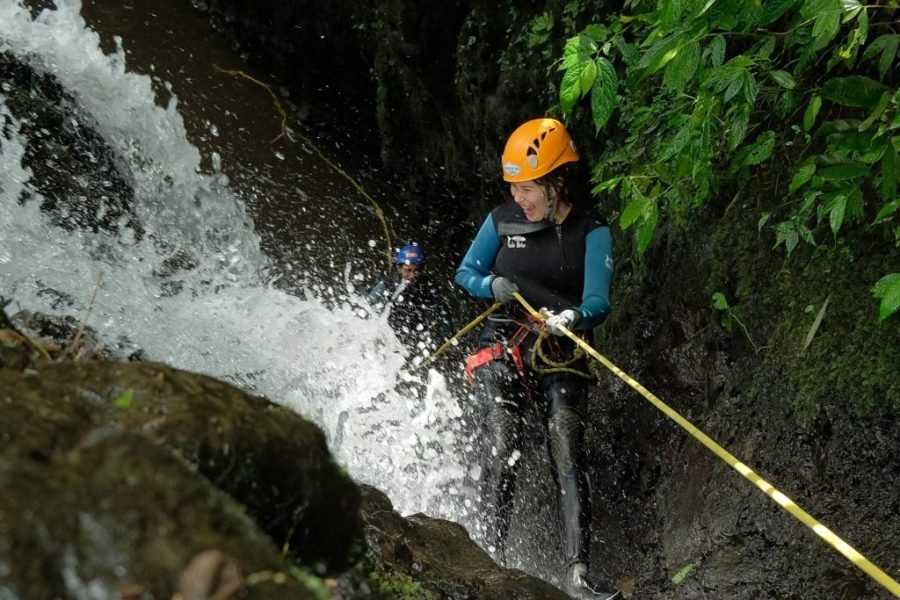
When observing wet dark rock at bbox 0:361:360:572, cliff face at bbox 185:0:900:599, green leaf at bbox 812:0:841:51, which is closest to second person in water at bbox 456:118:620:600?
cliff face at bbox 185:0:900:599

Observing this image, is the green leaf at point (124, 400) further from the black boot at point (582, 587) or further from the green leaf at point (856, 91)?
the black boot at point (582, 587)

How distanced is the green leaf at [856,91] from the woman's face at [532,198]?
1.83 m

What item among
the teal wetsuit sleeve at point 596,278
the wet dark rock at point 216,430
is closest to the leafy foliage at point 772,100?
the teal wetsuit sleeve at point 596,278

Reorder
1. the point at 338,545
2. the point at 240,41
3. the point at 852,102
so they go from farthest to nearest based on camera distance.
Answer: the point at 240,41
the point at 852,102
the point at 338,545

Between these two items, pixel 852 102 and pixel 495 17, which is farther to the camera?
pixel 495 17

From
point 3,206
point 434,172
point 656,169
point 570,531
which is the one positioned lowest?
point 570,531

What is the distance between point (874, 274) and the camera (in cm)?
339

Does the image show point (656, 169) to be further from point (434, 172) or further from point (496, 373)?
point (434, 172)

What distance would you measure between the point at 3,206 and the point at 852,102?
21.5 feet

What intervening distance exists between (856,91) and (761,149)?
26.3 inches

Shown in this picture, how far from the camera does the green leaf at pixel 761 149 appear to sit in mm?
3445

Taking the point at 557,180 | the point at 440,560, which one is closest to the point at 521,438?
the point at 440,560

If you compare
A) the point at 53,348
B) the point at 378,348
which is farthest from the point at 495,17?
the point at 53,348

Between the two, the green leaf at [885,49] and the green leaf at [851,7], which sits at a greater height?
the green leaf at [885,49]
